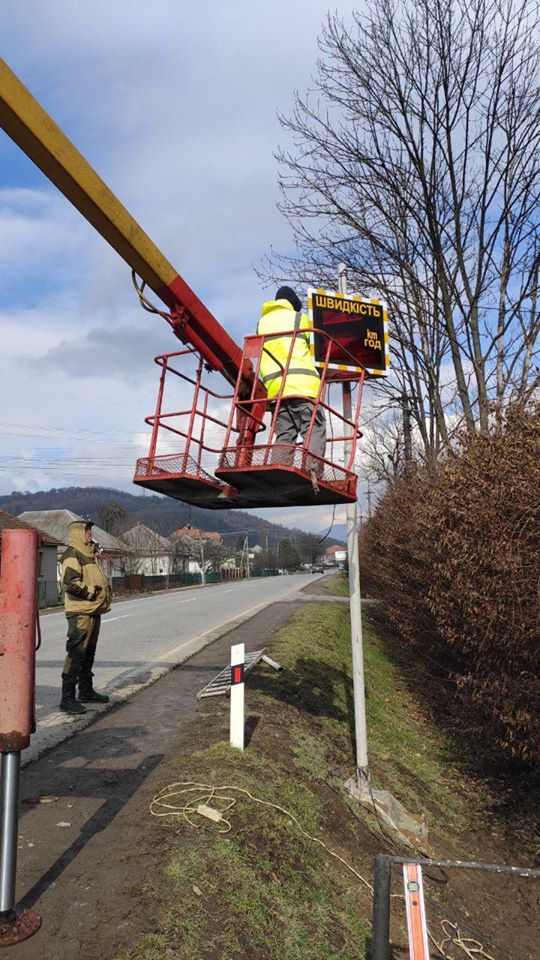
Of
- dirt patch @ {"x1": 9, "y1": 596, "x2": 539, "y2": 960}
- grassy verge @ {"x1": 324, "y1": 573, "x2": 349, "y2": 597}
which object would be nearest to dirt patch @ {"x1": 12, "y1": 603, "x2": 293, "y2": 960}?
dirt patch @ {"x1": 9, "y1": 596, "x2": 539, "y2": 960}

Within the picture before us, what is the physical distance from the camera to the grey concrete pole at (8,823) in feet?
9.47

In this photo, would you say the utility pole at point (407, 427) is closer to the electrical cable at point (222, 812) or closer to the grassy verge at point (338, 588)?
the electrical cable at point (222, 812)

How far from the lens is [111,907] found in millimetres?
3273

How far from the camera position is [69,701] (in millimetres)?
6680

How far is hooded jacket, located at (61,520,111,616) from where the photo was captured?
22.3 feet

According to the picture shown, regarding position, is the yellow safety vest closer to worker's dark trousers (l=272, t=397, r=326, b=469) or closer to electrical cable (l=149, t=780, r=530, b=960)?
worker's dark trousers (l=272, t=397, r=326, b=469)

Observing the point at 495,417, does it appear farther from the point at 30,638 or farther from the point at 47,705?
the point at 47,705

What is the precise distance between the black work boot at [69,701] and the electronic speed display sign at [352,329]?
3.99 m

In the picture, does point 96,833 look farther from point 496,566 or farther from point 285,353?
point 496,566

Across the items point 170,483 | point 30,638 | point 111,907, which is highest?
point 170,483

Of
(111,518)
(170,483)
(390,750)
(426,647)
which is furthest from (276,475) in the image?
(111,518)

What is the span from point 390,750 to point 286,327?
532 centimetres

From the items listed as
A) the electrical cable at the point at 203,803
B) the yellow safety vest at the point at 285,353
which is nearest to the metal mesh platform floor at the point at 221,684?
the electrical cable at the point at 203,803

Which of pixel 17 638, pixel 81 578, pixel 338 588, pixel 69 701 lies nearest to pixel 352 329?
pixel 81 578
